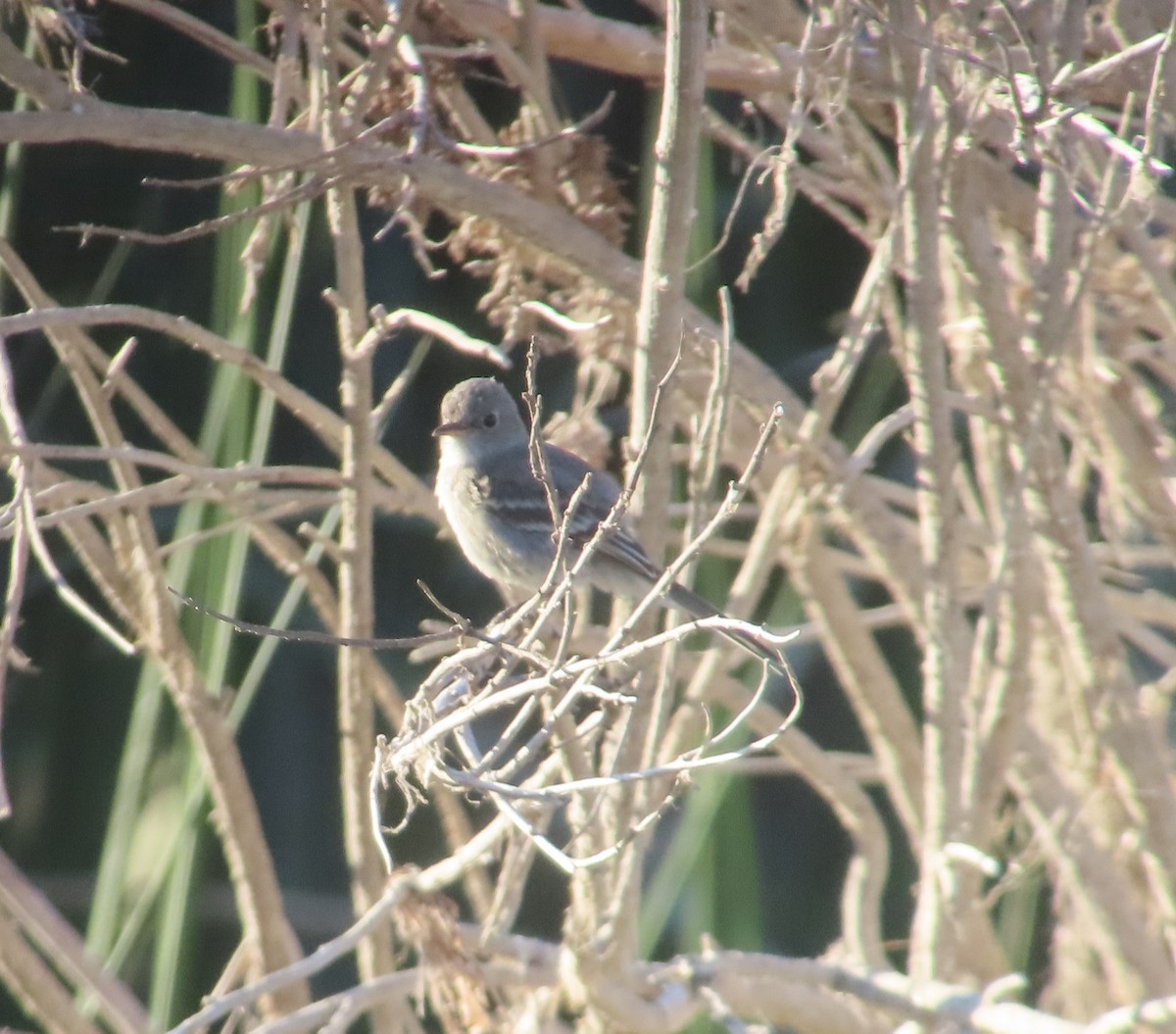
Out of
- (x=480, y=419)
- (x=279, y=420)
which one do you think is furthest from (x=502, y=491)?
(x=279, y=420)

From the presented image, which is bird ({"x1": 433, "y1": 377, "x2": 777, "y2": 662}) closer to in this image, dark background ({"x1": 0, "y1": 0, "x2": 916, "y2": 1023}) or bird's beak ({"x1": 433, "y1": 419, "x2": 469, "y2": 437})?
bird's beak ({"x1": 433, "y1": 419, "x2": 469, "y2": 437})

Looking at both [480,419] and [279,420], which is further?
[279,420]

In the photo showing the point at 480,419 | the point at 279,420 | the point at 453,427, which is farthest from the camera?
the point at 279,420

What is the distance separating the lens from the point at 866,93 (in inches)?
102

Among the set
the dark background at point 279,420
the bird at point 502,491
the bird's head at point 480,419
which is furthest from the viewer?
the dark background at point 279,420

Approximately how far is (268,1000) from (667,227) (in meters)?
1.58

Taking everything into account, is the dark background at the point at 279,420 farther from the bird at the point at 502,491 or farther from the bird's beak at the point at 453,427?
the bird's beak at the point at 453,427

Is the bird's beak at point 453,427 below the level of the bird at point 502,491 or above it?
above

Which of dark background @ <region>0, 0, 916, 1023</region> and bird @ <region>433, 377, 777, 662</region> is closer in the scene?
bird @ <region>433, 377, 777, 662</region>

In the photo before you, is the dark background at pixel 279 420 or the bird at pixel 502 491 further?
the dark background at pixel 279 420

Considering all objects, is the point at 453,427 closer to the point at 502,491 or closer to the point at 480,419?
the point at 480,419

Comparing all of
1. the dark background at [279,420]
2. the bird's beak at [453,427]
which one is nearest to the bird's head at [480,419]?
the bird's beak at [453,427]

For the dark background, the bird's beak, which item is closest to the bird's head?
the bird's beak

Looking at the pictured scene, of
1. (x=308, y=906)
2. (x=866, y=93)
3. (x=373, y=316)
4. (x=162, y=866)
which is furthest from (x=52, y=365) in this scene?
(x=866, y=93)
